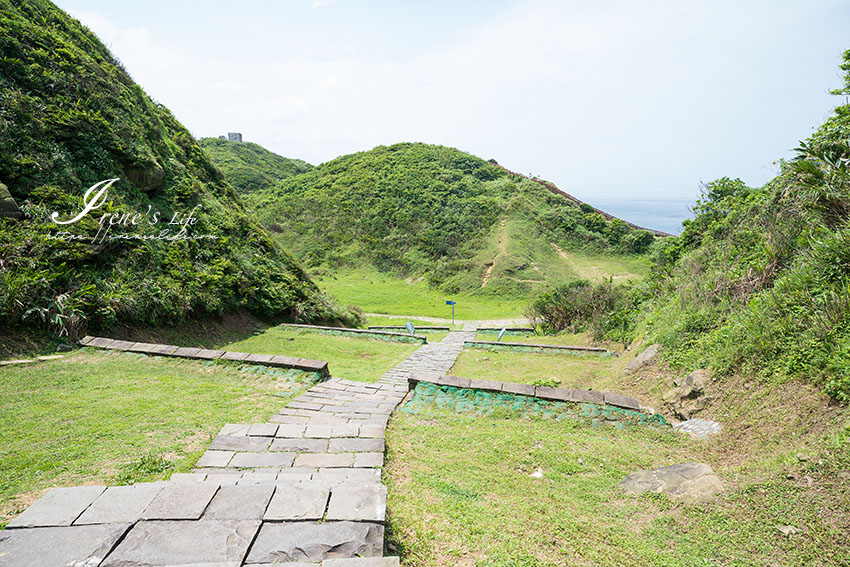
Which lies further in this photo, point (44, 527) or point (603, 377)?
point (603, 377)

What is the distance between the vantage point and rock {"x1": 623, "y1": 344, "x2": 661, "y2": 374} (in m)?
7.60

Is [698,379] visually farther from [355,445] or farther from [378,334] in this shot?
[378,334]

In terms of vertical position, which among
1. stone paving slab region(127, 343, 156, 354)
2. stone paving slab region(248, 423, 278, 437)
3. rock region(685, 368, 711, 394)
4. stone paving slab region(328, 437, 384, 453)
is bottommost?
stone paving slab region(127, 343, 156, 354)

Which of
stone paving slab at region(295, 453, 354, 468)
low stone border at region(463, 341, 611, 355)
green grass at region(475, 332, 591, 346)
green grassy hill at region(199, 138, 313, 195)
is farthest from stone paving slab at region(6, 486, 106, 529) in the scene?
green grassy hill at region(199, 138, 313, 195)

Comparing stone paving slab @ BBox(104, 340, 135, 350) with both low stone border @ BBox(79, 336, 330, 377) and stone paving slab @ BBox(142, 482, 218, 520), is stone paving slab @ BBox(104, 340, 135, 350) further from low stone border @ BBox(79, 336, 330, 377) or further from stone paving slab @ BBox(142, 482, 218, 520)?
stone paving slab @ BBox(142, 482, 218, 520)

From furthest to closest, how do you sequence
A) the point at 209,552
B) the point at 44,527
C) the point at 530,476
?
the point at 530,476, the point at 44,527, the point at 209,552

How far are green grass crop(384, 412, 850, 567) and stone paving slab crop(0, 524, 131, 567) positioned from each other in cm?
164

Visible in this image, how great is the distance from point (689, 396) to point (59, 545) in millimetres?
6822

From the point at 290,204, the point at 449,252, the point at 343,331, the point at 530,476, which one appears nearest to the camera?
the point at 530,476

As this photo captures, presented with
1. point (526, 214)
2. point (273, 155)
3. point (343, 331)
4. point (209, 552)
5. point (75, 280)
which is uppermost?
point (273, 155)

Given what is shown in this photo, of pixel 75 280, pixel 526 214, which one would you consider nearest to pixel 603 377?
pixel 75 280

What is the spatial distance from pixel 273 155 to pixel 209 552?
80.0m

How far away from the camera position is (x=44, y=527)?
226 cm

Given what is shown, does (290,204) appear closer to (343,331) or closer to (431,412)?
(343,331)
